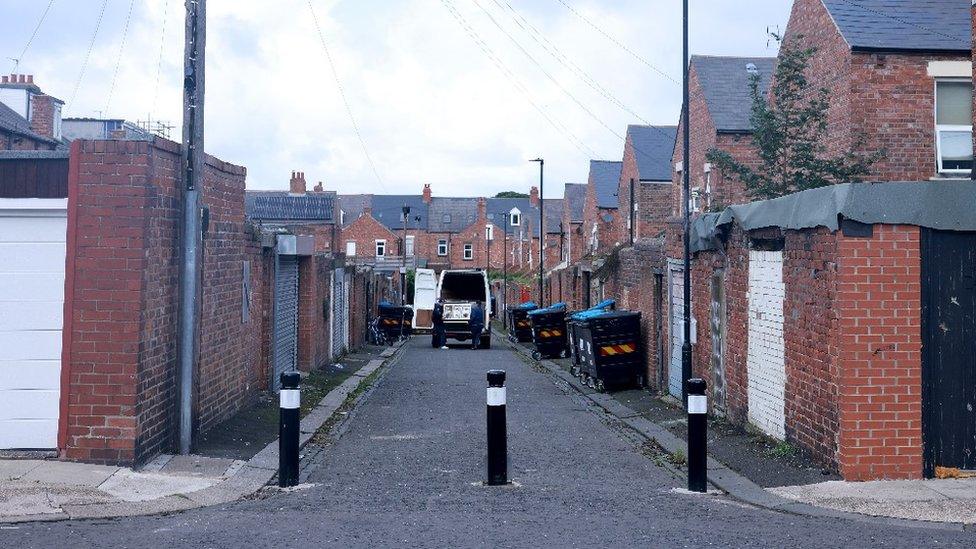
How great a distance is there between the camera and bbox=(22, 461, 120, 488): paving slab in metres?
8.55

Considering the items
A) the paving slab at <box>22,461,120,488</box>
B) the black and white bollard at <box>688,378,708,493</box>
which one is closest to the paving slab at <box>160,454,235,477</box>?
the paving slab at <box>22,461,120,488</box>

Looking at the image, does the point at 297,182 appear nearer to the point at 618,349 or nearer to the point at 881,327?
the point at 618,349

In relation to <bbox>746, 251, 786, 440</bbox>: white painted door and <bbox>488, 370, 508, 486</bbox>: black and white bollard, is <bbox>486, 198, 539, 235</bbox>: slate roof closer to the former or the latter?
<bbox>746, 251, 786, 440</bbox>: white painted door

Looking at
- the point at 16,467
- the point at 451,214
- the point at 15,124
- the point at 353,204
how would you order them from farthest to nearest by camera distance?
the point at 353,204 < the point at 451,214 < the point at 15,124 < the point at 16,467

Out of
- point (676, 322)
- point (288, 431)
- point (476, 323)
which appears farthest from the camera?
point (476, 323)

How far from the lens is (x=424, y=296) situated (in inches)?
1769

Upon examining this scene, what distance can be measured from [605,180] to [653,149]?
9.07 metres

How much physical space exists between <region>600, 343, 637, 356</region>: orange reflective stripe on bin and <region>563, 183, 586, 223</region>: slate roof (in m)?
41.9

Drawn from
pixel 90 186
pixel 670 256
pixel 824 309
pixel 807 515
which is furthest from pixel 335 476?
pixel 670 256

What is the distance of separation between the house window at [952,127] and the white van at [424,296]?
26540mm

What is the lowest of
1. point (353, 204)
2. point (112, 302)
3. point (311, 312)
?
point (311, 312)

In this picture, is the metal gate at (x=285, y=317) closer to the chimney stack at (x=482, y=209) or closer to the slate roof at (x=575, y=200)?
the slate roof at (x=575, y=200)

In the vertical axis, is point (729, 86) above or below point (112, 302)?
above

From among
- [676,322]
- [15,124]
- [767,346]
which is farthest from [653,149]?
[767,346]
